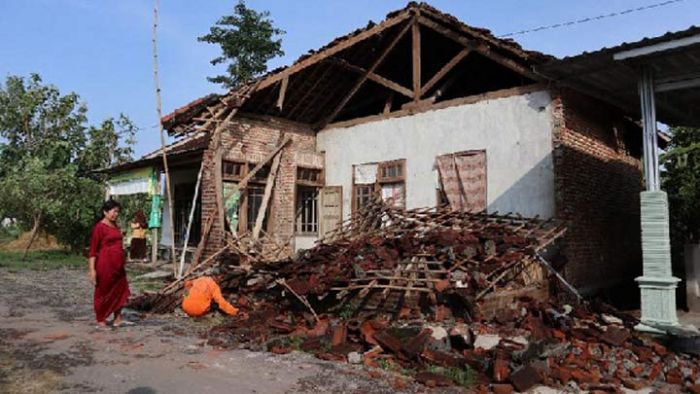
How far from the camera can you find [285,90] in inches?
497

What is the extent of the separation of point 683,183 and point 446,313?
9.40 meters

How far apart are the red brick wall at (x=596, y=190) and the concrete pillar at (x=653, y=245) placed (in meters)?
2.58

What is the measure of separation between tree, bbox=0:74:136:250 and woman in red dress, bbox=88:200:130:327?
13.2m

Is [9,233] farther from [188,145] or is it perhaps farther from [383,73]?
[383,73]

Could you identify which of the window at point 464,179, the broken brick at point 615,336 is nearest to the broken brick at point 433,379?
the broken brick at point 615,336

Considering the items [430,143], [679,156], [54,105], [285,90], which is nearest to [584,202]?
[430,143]

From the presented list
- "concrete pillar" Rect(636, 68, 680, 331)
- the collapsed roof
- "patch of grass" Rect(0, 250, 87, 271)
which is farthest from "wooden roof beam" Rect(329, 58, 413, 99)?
"patch of grass" Rect(0, 250, 87, 271)

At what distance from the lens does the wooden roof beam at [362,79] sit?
1220cm

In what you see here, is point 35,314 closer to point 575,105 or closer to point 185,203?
point 185,203

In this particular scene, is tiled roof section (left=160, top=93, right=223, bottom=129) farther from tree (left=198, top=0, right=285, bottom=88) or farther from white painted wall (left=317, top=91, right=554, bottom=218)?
tree (left=198, top=0, right=285, bottom=88)

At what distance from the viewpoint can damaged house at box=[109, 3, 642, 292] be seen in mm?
10016

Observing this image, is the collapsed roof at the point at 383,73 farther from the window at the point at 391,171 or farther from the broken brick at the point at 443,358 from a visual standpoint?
the broken brick at the point at 443,358

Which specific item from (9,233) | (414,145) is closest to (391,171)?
(414,145)

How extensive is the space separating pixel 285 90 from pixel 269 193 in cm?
258
